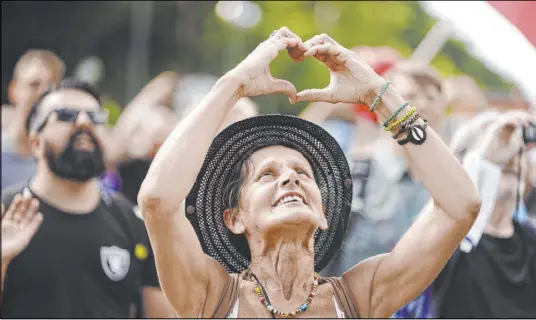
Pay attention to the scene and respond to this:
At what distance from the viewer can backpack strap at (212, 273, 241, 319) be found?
3.59m

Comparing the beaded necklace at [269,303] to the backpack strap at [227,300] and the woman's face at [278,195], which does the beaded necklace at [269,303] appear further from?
the woman's face at [278,195]

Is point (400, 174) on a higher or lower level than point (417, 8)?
higher

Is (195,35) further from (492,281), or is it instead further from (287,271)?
(287,271)

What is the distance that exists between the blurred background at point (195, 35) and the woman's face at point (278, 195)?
548cm

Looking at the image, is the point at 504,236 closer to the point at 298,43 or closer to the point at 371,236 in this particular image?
the point at 371,236

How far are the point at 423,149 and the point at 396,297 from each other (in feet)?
1.64

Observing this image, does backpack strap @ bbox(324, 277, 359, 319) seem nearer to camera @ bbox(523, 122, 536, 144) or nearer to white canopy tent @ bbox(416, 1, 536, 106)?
camera @ bbox(523, 122, 536, 144)

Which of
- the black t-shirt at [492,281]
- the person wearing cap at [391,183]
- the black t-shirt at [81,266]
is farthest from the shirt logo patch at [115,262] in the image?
the black t-shirt at [492,281]

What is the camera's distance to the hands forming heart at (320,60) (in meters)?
3.55

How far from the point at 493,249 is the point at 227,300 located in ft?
7.69

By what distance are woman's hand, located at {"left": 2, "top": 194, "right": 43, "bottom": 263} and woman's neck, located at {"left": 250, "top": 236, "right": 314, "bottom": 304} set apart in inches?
81.3

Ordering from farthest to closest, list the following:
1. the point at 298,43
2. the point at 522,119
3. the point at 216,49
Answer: the point at 216,49 < the point at 522,119 < the point at 298,43

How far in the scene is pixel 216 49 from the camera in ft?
62.0

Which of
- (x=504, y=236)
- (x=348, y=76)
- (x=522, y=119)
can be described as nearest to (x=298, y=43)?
(x=348, y=76)
